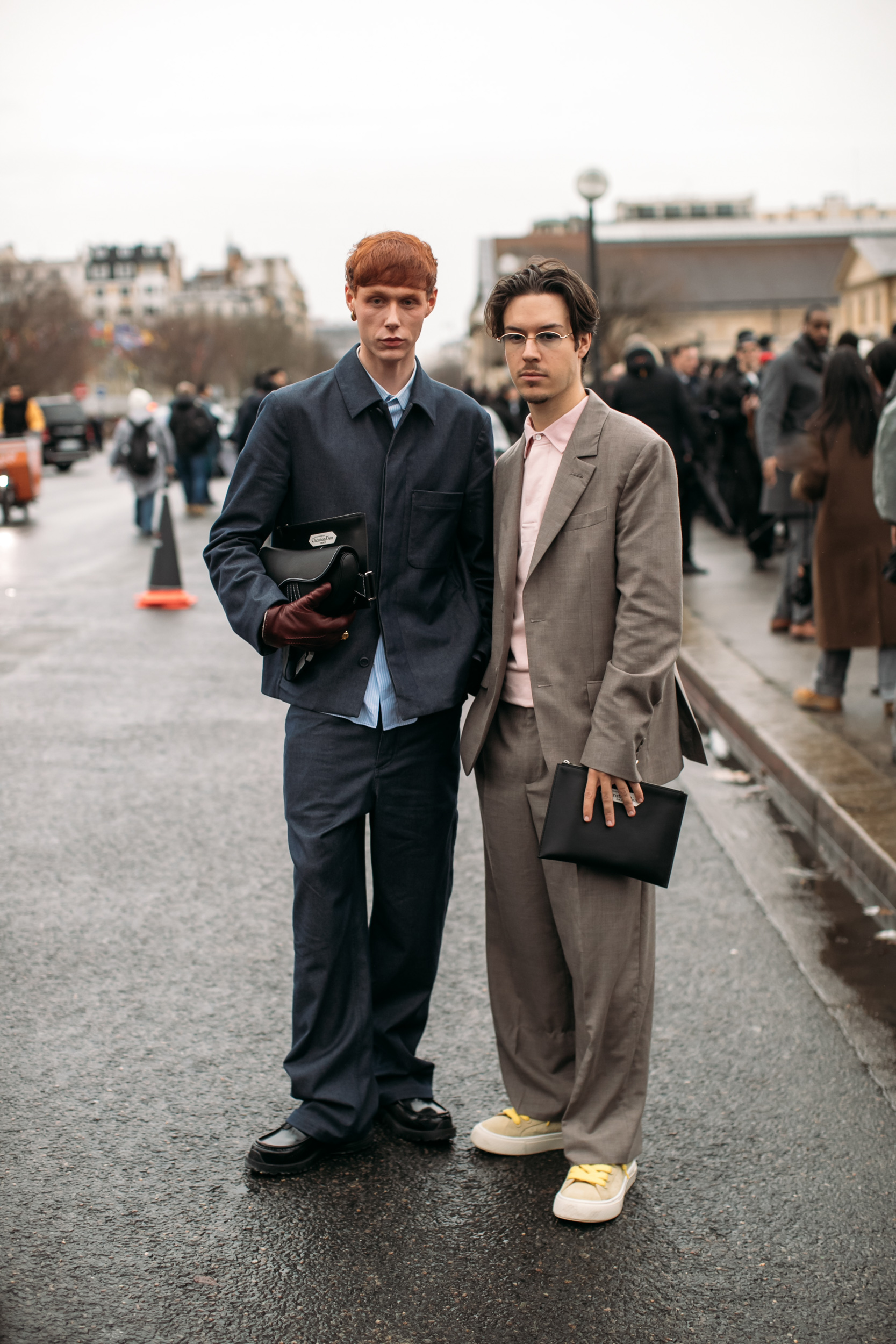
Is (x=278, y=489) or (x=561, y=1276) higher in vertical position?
(x=278, y=489)

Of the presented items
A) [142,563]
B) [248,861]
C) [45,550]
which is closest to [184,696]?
[248,861]

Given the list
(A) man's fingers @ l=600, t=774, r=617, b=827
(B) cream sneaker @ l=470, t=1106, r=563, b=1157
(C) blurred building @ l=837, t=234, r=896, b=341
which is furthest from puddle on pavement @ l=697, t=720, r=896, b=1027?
(C) blurred building @ l=837, t=234, r=896, b=341

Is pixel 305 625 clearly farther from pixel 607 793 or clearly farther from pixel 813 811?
pixel 813 811

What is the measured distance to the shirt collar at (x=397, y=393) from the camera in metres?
3.06

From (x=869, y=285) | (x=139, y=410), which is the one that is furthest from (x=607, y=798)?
(x=869, y=285)

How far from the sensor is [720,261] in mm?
101875

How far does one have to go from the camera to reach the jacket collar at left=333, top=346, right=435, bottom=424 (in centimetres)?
303

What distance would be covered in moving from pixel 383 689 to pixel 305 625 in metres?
0.28

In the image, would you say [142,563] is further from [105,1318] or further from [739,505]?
[105,1318]

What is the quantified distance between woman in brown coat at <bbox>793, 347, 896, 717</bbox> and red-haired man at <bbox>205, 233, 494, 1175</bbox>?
14.0ft

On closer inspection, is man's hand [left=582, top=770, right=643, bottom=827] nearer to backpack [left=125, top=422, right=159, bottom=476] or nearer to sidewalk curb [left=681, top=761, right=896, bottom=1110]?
sidewalk curb [left=681, top=761, right=896, bottom=1110]

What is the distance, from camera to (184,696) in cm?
854

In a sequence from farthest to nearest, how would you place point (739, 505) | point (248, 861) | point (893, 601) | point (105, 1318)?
point (739, 505) < point (893, 601) < point (248, 861) < point (105, 1318)

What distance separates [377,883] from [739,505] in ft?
38.7
